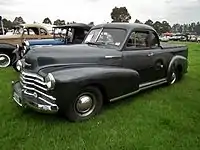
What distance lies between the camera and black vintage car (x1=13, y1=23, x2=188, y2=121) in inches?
179

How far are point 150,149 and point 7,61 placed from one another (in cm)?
872

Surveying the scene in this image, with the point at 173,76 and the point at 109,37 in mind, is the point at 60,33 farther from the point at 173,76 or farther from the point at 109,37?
the point at 109,37

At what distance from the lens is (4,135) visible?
4.37 m

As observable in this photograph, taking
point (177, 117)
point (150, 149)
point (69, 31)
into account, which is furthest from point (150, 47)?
point (69, 31)

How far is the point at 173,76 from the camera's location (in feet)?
25.3

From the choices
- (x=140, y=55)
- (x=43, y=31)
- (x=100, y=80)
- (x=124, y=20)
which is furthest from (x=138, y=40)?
(x=124, y=20)

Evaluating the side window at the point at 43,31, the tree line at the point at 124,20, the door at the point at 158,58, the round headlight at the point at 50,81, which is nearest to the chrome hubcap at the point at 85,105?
the round headlight at the point at 50,81

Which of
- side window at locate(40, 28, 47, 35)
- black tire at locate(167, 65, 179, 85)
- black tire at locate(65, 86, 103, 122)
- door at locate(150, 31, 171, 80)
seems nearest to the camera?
black tire at locate(65, 86, 103, 122)

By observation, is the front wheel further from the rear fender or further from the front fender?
the front fender

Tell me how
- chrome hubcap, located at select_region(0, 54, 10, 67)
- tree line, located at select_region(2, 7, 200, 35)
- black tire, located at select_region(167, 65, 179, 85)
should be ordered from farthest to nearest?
1. tree line, located at select_region(2, 7, 200, 35)
2. chrome hubcap, located at select_region(0, 54, 10, 67)
3. black tire, located at select_region(167, 65, 179, 85)

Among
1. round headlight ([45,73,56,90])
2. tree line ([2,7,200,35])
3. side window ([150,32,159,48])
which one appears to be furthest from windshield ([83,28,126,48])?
tree line ([2,7,200,35])

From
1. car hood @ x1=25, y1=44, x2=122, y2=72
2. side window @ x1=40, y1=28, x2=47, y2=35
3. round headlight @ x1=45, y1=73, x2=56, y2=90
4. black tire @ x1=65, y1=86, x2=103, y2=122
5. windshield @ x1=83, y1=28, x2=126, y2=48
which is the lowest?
black tire @ x1=65, y1=86, x2=103, y2=122

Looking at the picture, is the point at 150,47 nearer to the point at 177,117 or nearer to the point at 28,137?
the point at 177,117

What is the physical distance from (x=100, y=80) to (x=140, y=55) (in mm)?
1671
